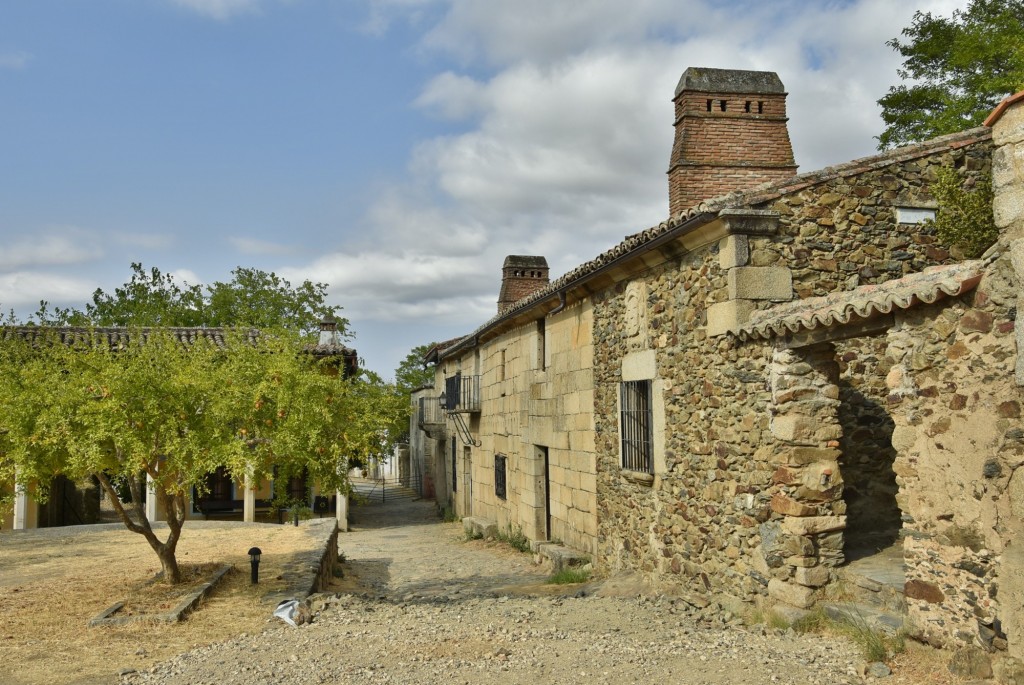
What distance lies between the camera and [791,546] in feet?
22.4

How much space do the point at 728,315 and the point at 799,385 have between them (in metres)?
0.95

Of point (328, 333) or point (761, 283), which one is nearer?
point (761, 283)

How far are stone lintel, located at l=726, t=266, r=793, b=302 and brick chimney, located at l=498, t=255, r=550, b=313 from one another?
14785 mm

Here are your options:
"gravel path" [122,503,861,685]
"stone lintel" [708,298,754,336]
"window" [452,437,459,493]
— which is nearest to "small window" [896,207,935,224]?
"stone lintel" [708,298,754,336]

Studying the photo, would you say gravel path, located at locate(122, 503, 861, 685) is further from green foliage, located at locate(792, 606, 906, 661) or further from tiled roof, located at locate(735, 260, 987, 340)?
tiled roof, located at locate(735, 260, 987, 340)

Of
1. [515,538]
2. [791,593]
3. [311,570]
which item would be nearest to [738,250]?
[791,593]

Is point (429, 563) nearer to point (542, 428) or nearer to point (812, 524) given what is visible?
point (542, 428)

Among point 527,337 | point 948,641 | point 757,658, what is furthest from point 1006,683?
point 527,337

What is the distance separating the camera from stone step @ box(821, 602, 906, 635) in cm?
589

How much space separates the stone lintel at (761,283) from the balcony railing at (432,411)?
17.9m

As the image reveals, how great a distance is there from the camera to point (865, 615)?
6172mm

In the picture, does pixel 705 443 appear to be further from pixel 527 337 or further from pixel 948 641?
pixel 527 337

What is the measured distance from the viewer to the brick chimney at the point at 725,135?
11586 millimetres

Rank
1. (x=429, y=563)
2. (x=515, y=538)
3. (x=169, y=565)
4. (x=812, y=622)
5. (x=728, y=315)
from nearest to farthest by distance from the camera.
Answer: (x=812, y=622) → (x=728, y=315) → (x=169, y=565) → (x=429, y=563) → (x=515, y=538)
